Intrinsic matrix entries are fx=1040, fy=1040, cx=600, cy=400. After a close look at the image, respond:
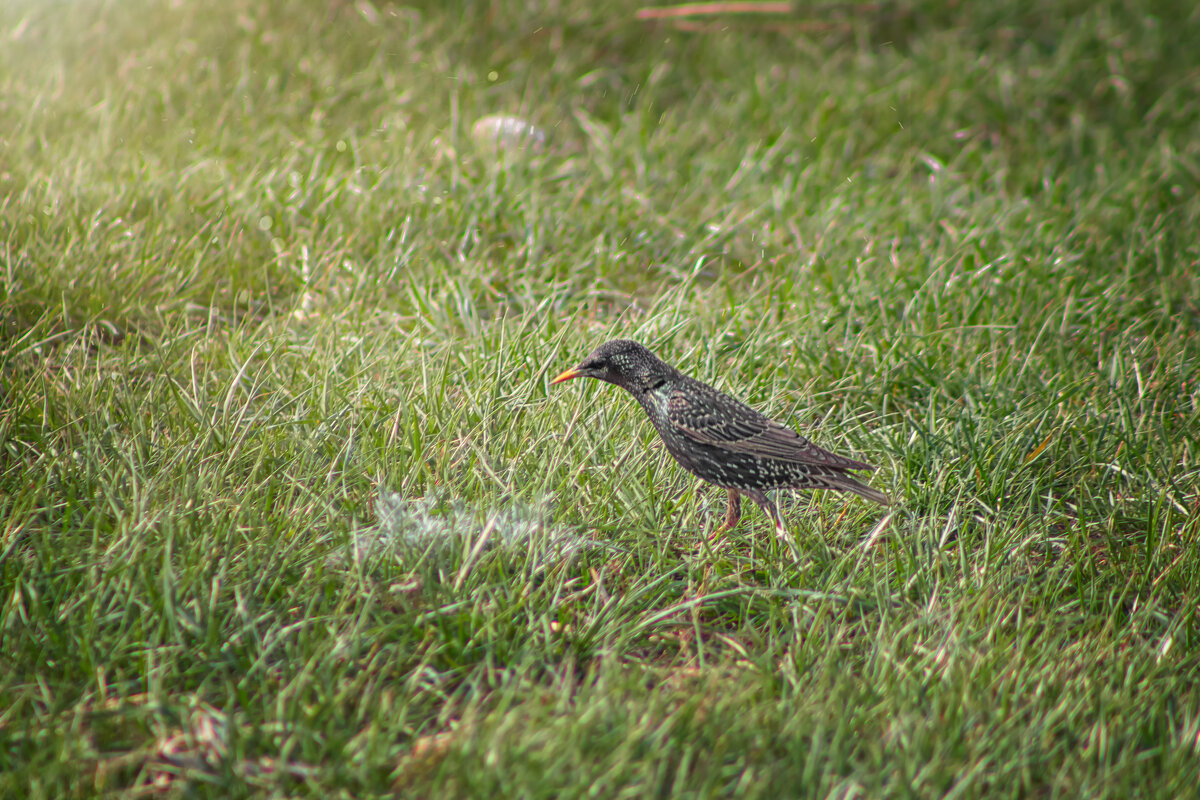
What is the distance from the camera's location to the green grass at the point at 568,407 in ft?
8.06

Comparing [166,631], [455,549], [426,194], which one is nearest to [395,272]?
[426,194]

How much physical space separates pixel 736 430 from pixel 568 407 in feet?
2.35

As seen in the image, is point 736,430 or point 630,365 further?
point 630,365

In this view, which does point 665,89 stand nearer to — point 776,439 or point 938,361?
Result: point 938,361

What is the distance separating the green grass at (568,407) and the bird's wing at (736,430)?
0.24 metres

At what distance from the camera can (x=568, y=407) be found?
3641 mm

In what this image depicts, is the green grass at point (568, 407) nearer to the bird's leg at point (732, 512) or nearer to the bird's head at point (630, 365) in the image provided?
the bird's leg at point (732, 512)

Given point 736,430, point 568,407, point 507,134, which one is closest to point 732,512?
point 736,430

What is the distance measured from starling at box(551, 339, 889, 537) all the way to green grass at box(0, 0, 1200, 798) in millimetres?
169

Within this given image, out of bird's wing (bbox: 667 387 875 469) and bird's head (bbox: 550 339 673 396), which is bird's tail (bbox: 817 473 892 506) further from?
bird's head (bbox: 550 339 673 396)

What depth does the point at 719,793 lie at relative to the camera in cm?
233

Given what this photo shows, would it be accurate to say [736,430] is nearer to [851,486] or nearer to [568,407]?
[851,486]

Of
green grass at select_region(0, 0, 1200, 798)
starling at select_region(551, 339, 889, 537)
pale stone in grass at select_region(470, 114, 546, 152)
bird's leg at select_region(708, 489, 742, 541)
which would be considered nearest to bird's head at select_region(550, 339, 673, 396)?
starling at select_region(551, 339, 889, 537)

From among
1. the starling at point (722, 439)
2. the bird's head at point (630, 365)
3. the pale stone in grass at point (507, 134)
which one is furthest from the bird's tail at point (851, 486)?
the pale stone in grass at point (507, 134)
